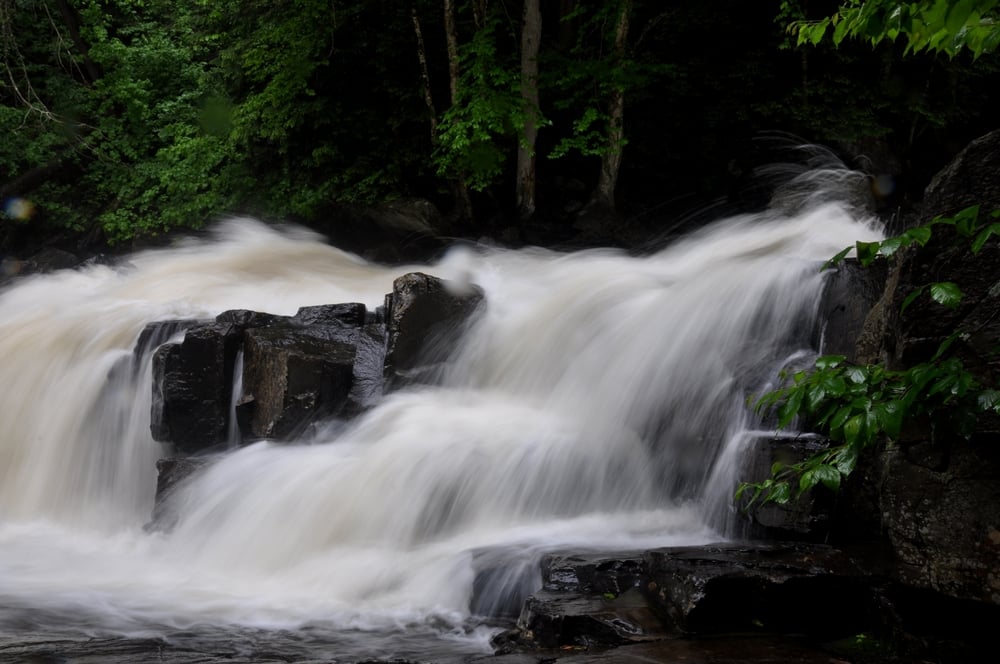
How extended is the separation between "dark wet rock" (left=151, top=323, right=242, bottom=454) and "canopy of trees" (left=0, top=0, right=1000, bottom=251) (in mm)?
4905

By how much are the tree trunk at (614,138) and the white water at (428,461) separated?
2858 millimetres

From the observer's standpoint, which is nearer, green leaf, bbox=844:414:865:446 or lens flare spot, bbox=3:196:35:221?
green leaf, bbox=844:414:865:446

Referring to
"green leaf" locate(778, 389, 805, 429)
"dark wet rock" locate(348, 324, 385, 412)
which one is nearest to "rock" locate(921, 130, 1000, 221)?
"green leaf" locate(778, 389, 805, 429)

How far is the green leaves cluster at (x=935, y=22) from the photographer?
2514 millimetres

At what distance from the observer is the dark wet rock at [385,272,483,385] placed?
8305 millimetres

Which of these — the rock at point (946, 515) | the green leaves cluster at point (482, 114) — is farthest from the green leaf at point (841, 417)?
the green leaves cluster at point (482, 114)

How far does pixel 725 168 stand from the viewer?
13.9 meters

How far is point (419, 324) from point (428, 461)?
206cm

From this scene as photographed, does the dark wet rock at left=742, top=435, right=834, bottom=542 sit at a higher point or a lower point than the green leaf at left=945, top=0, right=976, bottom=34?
lower

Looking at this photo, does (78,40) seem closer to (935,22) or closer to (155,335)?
(155,335)

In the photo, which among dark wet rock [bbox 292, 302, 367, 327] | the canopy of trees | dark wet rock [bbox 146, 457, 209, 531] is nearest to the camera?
dark wet rock [bbox 146, 457, 209, 531]

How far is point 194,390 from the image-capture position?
8.22 metres

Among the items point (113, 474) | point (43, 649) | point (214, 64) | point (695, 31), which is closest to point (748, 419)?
point (43, 649)

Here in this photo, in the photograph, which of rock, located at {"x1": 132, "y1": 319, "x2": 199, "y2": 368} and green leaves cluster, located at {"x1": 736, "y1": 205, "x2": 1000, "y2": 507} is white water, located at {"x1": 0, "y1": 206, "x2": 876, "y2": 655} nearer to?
rock, located at {"x1": 132, "y1": 319, "x2": 199, "y2": 368}
